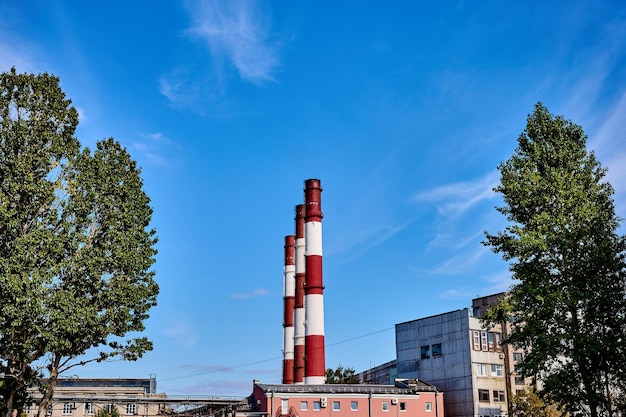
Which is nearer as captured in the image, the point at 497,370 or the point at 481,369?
the point at 481,369

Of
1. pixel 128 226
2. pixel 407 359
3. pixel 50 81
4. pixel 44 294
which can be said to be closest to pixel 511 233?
pixel 128 226

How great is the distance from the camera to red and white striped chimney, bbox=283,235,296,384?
8117 centimetres

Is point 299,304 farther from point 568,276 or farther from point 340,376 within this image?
point 568,276

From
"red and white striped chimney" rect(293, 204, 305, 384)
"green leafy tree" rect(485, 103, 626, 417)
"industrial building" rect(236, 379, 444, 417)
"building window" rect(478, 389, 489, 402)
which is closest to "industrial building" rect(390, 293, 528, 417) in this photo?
"building window" rect(478, 389, 489, 402)

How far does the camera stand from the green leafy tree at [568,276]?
3106 centimetres

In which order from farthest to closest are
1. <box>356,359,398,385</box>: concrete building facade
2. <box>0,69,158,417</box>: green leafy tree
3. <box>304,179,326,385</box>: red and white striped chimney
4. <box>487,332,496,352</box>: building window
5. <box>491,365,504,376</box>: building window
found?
<box>356,359,398,385</box>: concrete building facade < <box>304,179,326,385</box>: red and white striped chimney < <box>487,332,496,352</box>: building window < <box>491,365,504,376</box>: building window < <box>0,69,158,417</box>: green leafy tree

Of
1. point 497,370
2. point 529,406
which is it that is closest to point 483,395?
point 497,370

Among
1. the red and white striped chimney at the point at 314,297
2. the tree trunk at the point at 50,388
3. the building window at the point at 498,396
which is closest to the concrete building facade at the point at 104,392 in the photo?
the red and white striped chimney at the point at 314,297

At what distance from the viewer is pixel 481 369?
2608 inches

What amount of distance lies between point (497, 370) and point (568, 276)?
1530 inches

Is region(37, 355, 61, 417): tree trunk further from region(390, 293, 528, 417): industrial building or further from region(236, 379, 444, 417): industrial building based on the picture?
region(390, 293, 528, 417): industrial building

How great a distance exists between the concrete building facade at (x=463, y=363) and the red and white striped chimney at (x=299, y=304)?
44.2 ft

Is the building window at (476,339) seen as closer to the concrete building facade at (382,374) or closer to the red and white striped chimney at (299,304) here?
the concrete building facade at (382,374)

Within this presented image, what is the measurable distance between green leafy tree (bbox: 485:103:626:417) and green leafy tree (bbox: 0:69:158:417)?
20.1 metres
